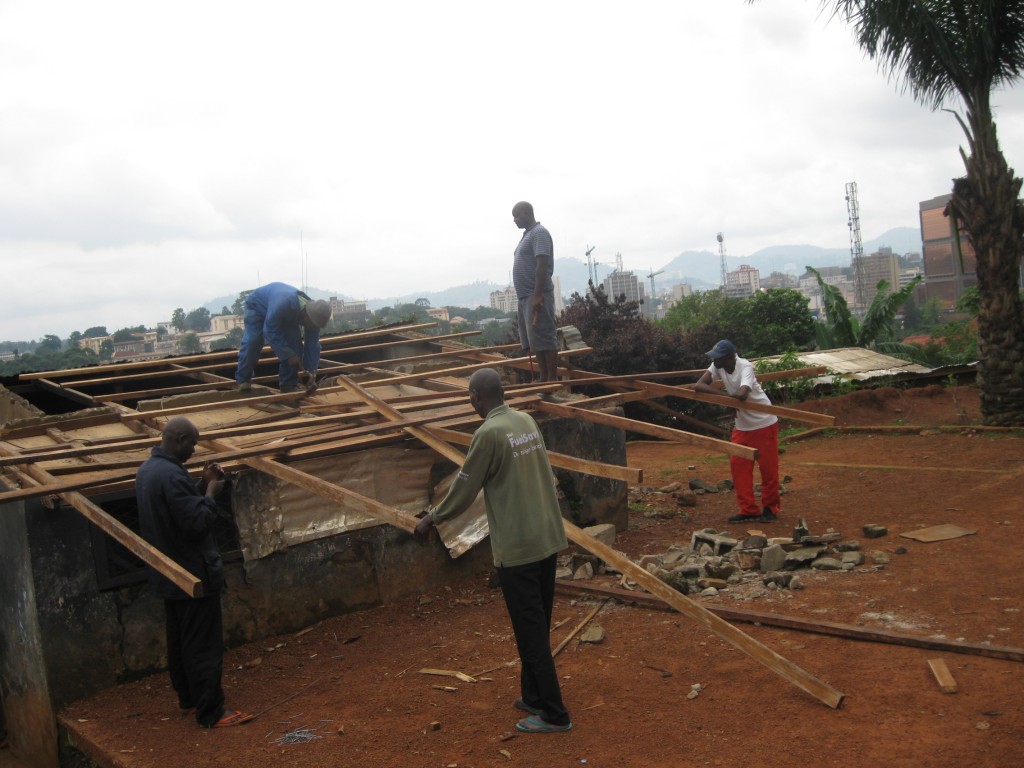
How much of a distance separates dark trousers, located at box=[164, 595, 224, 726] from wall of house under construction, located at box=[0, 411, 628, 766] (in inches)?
43.7

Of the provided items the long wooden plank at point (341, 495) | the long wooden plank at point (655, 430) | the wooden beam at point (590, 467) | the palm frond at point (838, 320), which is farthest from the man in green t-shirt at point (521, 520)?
the palm frond at point (838, 320)

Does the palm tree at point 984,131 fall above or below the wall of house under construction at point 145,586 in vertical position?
above

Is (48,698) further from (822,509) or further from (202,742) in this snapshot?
(822,509)

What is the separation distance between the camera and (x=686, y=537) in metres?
8.66

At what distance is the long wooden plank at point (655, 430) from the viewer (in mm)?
6770

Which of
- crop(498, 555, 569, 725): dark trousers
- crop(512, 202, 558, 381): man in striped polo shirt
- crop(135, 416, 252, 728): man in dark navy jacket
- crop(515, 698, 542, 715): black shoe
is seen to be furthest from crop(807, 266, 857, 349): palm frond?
crop(135, 416, 252, 728): man in dark navy jacket

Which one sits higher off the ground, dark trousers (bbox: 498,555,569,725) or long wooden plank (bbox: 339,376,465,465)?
long wooden plank (bbox: 339,376,465,465)

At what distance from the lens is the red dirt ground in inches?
172

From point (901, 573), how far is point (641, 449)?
930 cm

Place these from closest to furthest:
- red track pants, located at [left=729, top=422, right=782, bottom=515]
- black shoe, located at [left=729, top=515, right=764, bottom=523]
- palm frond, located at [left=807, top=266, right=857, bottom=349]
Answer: red track pants, located at [left=729, top=422, right=782, bottom=515], black shoe, located at [left=729, top=515, right=764, bottom=523], palm frond, located at [left=807, top=266, right=857, bottom=349]

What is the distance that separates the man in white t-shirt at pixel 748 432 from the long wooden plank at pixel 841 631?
2347 mm

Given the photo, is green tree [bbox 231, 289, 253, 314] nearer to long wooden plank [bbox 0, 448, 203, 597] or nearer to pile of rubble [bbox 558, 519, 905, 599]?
long wooden plank [bbox 0, 448, 203, 597]

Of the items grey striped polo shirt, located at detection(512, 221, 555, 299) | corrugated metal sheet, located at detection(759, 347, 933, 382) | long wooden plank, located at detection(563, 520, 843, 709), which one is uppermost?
grey striped polo shirt, located at detection(512, 221, 555, 299)

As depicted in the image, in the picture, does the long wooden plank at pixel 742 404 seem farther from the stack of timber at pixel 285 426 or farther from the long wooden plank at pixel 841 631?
the long wooden plank at pixel 841 631
